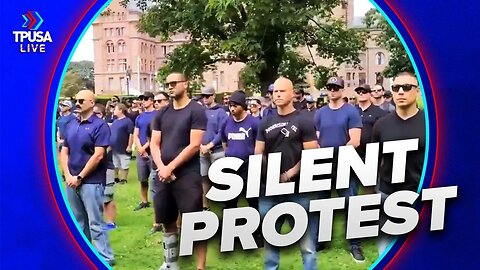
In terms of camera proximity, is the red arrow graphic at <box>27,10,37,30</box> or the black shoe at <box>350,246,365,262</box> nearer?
the red arrow graphic at <box>27,10,37,30</box>

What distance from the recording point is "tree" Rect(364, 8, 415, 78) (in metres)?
2.65

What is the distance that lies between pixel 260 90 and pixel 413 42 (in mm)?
817

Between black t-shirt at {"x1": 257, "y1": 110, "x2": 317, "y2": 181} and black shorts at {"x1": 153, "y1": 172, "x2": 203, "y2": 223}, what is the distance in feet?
1.28

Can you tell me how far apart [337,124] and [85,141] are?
4.13 ft

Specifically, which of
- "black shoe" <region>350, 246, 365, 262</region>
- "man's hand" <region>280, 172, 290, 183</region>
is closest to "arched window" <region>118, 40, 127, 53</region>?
"man's hand" <region>280, 172, 290, 183</region>

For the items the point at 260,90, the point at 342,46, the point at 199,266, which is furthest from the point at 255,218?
the point at 342,46

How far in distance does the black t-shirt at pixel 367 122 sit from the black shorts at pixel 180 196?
32.4 inches

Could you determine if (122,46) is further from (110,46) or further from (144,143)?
(144,143)

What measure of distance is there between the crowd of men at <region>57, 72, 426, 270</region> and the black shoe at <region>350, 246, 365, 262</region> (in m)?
0.21

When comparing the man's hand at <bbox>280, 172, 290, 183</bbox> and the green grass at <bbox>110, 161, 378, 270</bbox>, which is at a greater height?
the man's hand at <bbox>280, 172, 290, 183</bbox>

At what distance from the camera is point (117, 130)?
103 inches

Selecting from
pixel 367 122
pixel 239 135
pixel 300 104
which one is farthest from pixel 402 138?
pixel 239 135

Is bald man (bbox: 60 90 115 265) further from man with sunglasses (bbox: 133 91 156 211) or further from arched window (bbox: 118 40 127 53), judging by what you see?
arched window (bbox: 118 40 127 53)

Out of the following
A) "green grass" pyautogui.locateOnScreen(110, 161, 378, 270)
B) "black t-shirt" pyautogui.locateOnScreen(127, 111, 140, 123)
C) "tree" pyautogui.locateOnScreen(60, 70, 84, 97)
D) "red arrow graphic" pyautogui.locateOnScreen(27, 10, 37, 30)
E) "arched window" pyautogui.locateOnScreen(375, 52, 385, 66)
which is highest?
"red arrow graphic" pyautogui.locateOnScreen(27, 10, 37, 30)
